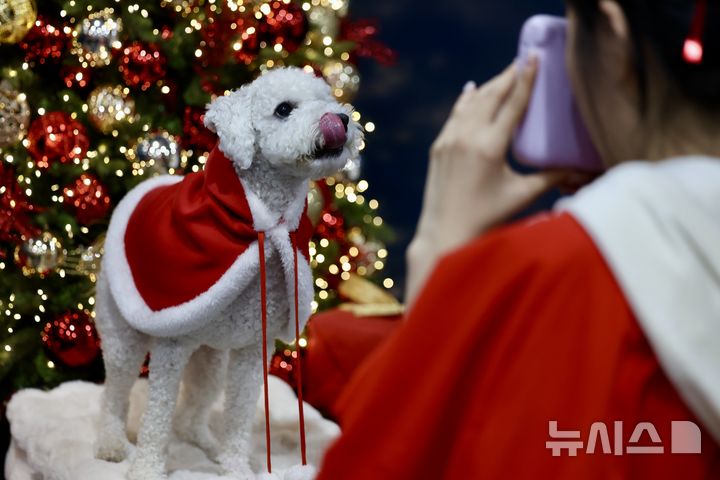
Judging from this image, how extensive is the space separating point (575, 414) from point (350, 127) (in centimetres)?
116

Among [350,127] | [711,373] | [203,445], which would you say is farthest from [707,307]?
[203,445]

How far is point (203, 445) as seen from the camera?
2115mm

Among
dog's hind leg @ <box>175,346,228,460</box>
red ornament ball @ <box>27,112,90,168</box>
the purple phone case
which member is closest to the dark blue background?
red ornament ball @ <box>27,112,90,168</box>

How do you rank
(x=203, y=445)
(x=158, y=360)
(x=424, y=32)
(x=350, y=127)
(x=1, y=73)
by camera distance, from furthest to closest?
(x=424, y=32), (x=1, y=73), (x=203, y=445), (x=158, y=360), (x=350, y=127)

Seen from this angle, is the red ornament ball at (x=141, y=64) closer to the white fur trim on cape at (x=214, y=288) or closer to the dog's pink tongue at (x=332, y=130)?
the white fur trim on cape at (x=214, y=288)

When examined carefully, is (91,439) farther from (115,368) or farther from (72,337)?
(72,337)

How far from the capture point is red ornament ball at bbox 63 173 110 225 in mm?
2504

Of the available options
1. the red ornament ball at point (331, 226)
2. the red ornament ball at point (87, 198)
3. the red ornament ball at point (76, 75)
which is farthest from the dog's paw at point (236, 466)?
the red ornament ball at point (76, 75)

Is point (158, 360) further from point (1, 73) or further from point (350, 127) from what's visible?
point (1, 73)

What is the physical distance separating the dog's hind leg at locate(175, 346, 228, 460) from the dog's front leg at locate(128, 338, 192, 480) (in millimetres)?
243

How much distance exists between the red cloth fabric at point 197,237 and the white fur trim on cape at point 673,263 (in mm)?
1197

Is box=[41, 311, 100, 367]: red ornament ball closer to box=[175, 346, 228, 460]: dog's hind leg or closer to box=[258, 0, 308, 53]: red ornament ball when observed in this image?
box=[175, 346, 228, 460]: dog's hind leg

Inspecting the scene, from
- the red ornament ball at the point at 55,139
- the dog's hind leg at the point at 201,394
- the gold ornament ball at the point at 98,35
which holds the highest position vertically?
the gold ornament ball at the point at 98,35

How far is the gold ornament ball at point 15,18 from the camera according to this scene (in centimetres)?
237
